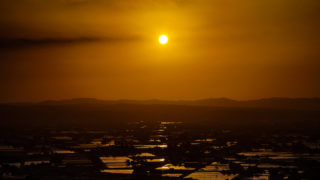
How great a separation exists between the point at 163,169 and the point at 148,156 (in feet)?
33.9

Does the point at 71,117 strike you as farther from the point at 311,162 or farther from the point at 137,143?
the point at 311,162

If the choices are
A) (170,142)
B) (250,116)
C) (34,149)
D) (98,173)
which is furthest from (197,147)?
(250,116)

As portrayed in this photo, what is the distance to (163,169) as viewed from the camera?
46750 millimetres

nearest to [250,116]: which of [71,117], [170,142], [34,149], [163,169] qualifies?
[71,117]

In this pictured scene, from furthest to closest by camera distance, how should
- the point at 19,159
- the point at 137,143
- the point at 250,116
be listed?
the point at 250,116, the point at 137,143, the point at 19,159

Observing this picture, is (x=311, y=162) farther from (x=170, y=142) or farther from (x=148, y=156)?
(x=170, y=142)

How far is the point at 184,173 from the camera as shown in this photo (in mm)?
44500

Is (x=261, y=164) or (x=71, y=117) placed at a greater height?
(x=71, y=117)

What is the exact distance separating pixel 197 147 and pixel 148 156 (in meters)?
11.1

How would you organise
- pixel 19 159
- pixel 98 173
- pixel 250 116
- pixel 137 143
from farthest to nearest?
pixel 250 116 < pixel 137 143 < pixel 19 159 < pixel 98 173

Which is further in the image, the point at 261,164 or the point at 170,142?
the point at 170,142

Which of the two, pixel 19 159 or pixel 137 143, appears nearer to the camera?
pixel 19 159

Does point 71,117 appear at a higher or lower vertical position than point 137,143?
higher

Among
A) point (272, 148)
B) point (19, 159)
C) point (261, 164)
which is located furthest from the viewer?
point (272, 148)
